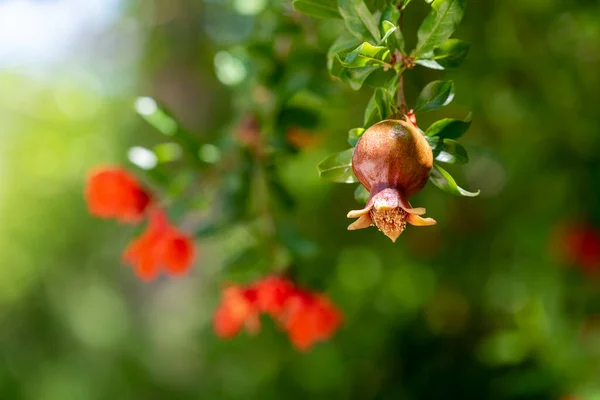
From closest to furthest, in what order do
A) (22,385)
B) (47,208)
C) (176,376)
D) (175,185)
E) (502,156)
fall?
(175,185) → (502,156) → (176,376) → (22,385) → (47,208)

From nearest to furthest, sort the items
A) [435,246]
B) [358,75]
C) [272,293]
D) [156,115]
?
[358,75] → [156,115] → [272,293] → [435,246]

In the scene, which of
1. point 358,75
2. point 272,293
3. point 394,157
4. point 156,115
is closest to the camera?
A: point 394,157

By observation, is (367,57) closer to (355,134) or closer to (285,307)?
(355,134)

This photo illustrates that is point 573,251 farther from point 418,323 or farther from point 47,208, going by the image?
point 47,208

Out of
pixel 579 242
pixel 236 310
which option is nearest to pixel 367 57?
pixel 236 310

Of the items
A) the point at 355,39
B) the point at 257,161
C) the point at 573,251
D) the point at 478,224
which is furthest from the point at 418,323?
the point at 355,39

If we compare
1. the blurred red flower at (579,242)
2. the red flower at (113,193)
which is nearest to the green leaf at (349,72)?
the red flower at (113,193)

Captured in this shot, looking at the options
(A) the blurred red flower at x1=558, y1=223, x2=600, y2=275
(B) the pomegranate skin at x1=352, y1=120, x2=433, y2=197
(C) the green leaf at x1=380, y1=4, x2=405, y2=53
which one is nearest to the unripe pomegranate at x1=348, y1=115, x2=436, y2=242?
(B) the pomegranate skin at x1=352, y1=120, x2=433, y2=197
